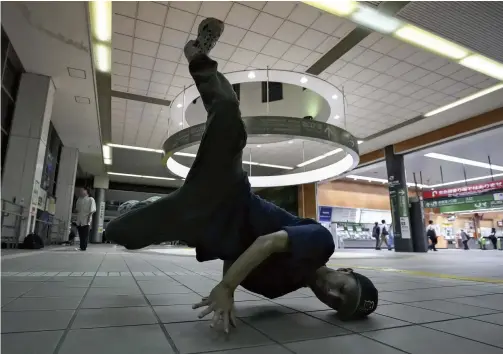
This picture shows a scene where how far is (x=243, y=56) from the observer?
6898 mm

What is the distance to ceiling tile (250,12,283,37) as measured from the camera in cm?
578

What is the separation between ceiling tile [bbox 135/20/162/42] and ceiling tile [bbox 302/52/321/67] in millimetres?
3183

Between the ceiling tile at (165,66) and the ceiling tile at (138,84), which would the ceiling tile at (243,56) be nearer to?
the ceiling tile at (165,66)

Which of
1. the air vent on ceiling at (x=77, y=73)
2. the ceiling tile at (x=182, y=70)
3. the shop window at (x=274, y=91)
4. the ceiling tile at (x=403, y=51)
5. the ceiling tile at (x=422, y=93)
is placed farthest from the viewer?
the shop window at (x=274, y=91)

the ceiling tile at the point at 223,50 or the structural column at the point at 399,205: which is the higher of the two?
the ceiling tile at the point at 223,50

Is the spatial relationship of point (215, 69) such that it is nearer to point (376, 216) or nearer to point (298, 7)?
point (298, 7)

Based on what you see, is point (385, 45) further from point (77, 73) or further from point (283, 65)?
point (77, 73)

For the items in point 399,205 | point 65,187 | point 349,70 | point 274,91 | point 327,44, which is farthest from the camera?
point 65,187

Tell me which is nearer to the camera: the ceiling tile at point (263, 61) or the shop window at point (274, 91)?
the ceiling tile at point (263, 61)

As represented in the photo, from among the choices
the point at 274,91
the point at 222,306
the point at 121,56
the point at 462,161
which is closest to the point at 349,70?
the point at 274,91

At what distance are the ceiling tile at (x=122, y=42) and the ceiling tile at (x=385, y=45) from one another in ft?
16.5

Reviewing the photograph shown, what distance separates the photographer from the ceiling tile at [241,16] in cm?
555

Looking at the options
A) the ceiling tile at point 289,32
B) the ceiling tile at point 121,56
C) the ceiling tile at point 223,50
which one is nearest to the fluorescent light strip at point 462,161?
the ceiling tile at point 289,32

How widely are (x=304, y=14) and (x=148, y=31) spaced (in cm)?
303
